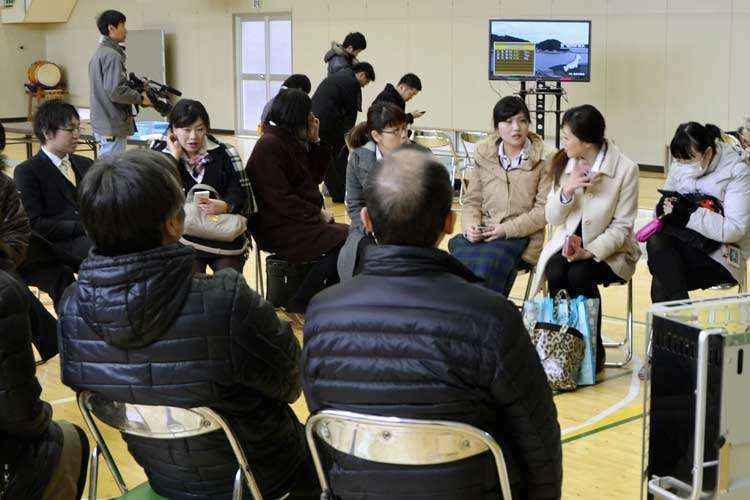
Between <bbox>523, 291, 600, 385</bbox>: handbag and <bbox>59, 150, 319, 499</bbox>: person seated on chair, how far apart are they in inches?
87.4

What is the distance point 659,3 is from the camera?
10.8 meters

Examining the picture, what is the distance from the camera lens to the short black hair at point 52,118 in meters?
4.71

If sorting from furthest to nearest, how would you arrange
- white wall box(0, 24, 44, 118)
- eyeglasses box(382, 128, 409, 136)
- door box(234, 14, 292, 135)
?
white wall box(0, 24, 44, 118) < door box(234, 14, 292, 135) < eyeglasses box(382, 128, 409, 136)

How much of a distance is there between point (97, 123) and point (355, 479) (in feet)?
20.1

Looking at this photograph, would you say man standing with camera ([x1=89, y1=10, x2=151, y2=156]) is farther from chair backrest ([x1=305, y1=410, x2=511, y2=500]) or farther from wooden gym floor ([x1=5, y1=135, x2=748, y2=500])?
chair backrest ([x1=305, y1=410, x2=511, y2=500])

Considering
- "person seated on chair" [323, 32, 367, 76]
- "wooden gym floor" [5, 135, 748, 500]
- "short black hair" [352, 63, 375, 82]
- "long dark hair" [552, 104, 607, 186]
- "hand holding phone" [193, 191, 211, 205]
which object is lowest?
"wooden gym floor" [5, 135, 748, 500]

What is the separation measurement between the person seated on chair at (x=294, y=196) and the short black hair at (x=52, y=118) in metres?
0.92

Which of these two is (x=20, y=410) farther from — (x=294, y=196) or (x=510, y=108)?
(x=510, y=108)

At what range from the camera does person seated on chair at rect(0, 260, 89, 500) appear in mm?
2367

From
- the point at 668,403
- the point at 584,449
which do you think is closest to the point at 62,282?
the point at 584,449

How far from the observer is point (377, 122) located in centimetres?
507

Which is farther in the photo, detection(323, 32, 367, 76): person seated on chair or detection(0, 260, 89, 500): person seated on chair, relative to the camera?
detection(323, 32, 367, 76): person seated on chair

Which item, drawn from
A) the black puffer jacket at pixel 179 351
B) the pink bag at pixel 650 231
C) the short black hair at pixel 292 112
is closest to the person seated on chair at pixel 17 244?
the black puffer jacket at pixel 179 351

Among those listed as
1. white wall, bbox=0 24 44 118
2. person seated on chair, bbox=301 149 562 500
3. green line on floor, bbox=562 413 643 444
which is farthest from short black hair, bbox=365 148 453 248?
white wall, bbox=0 24 44 118
